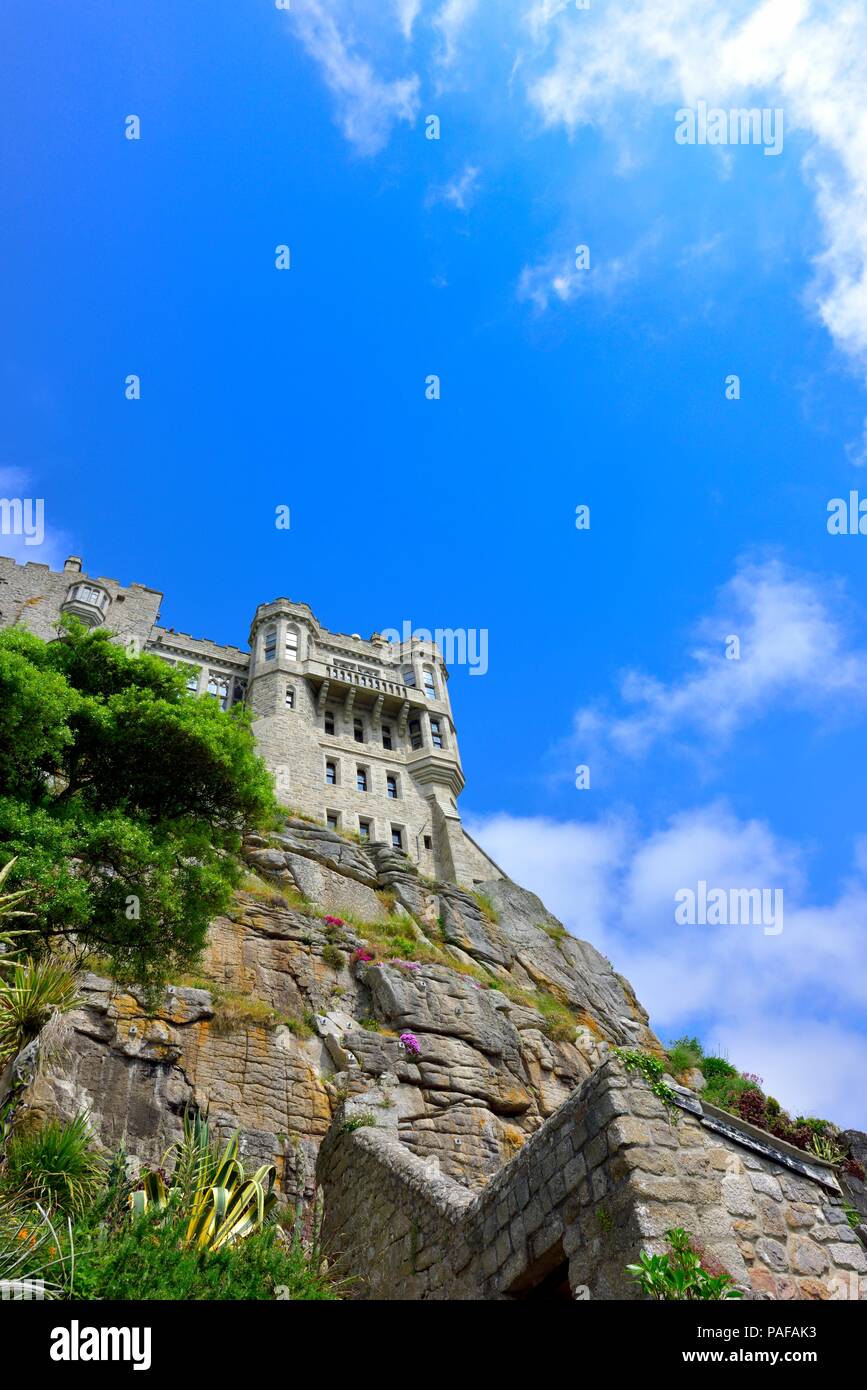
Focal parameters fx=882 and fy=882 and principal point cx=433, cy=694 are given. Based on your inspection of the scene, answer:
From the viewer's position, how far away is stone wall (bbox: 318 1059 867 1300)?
19.7 ft

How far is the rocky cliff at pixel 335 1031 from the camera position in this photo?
16.2 meters

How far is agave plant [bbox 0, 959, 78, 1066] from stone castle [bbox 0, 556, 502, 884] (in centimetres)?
2991

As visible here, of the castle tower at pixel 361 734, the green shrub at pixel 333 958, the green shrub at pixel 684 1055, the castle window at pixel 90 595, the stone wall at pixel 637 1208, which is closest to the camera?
the stone wall at pixel 637 1208

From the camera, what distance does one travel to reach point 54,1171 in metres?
10.8

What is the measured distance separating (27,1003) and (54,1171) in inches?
86.1

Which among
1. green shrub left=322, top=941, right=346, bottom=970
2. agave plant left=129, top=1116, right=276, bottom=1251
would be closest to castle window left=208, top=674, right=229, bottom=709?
green shrub left=322, top=941, right=346, bottom=970

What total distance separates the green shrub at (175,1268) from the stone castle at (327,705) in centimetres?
3334

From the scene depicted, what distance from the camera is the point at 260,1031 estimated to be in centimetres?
1939

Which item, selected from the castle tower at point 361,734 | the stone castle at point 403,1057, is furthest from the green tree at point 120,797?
the castle tower at point 361,734

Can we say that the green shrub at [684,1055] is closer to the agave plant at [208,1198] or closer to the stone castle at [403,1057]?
the stone castle at [403,1057]

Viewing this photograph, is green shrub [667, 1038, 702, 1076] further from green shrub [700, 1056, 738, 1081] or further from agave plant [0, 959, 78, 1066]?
agave plant [0, 959, 78, 1066]

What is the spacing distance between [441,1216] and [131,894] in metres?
8.69
